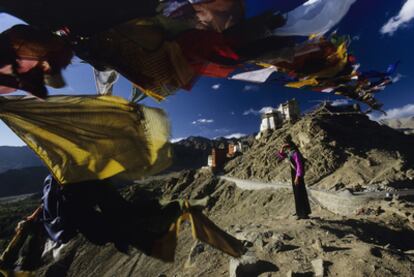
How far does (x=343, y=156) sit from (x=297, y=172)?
16.3m

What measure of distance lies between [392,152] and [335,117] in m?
10.3

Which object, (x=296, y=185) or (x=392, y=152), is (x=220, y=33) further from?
(x=392, y=152)

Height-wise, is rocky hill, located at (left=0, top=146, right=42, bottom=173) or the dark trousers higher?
rocky hill, located at (left=0, top=146, right=42, bottom=173)

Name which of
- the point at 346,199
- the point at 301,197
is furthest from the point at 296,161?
the point at 346,199

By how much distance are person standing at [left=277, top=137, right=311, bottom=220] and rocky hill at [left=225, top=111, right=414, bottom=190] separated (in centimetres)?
655

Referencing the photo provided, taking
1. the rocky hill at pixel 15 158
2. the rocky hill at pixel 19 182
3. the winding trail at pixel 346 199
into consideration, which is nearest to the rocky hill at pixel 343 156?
the winding trail at pixel 346 199

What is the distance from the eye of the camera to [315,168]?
2014 cm

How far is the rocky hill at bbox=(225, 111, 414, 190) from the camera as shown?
15594 millimetres

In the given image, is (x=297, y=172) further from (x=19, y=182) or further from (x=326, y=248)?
(x=19, y=182)

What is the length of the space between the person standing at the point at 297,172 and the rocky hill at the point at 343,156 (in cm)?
655

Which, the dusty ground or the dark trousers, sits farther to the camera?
the dark trousers

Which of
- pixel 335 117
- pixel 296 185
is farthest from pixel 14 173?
pixel 296 185

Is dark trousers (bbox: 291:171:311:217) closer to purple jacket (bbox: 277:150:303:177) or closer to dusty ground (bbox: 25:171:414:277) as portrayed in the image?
purple jacket (bbox: 277:150:303:177)

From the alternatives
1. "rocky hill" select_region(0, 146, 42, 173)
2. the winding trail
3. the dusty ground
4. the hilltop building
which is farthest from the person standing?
"rocky hill" select_region(0, 146, 42, 173)
